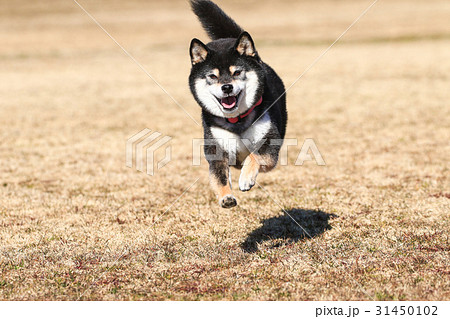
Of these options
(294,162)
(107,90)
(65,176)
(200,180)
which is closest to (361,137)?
(294,162)

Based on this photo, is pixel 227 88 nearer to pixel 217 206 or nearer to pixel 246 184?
pixel 246 184

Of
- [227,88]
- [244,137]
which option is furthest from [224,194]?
[227,88]

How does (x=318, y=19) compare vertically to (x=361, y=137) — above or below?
below

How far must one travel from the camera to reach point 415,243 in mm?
6027

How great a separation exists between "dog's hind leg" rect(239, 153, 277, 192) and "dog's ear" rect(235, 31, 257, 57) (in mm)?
1089

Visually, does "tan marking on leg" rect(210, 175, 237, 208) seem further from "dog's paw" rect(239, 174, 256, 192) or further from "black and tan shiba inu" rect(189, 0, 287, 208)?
"dog's paw" rect(239, 174, 256, 192)

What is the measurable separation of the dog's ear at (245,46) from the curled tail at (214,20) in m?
1.30

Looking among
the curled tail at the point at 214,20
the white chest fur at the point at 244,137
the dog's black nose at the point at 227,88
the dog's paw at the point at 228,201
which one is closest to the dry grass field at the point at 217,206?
the dog's paw at the point at 228,201

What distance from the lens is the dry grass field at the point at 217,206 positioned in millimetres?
5215

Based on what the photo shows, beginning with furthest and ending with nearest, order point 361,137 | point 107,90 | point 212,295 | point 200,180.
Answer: point 107,90, point 361,137, point 200,180, point 212,295

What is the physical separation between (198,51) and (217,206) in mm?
2731

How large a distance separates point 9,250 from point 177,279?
2.17 m

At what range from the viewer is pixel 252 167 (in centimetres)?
566

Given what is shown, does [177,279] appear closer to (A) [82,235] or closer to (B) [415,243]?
(A) [82,235]
